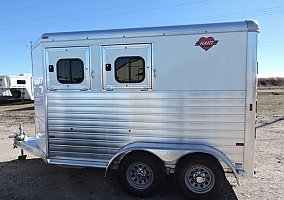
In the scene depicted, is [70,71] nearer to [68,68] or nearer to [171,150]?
[68,68]

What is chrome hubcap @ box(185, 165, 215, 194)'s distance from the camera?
166 inches

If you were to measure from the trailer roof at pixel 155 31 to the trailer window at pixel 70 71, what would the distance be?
1.29ft

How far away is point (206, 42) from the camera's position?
410cm

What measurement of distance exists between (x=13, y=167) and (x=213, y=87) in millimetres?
4756

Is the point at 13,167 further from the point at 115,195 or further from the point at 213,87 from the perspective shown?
the point at 213,87

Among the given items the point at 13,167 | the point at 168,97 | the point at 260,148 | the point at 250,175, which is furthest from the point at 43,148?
the point at 260,148

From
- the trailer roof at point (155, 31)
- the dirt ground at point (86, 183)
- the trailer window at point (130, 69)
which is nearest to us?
the trailer roof at point (155, 31)

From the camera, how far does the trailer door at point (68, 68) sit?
4555 millimetres

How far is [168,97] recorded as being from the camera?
4.27 meters

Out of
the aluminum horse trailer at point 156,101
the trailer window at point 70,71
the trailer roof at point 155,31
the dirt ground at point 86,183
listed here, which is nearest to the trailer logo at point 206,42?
the aluminum horse trailer at point 156,101

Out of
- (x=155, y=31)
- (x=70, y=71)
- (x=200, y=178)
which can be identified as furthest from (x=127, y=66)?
(x=200, y=178)

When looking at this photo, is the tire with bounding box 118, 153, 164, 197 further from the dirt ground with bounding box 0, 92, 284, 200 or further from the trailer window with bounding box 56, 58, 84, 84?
the trailer window with bounding box 56, 58, 84, 84

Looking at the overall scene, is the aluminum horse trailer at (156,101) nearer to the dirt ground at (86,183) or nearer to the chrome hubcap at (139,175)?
the chrome hubcap at (139,175)

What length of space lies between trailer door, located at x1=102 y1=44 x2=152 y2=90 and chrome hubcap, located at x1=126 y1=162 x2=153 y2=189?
129 centimetres
